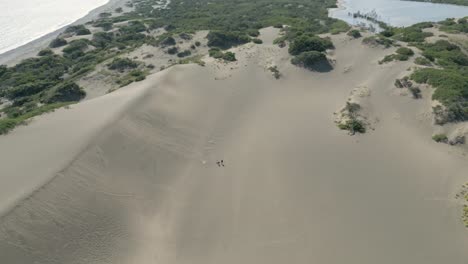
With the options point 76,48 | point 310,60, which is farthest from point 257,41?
point 76,48

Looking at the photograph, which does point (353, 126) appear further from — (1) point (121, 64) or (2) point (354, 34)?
(1) point (121, 64)

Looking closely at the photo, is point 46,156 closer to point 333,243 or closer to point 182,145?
point 182,145

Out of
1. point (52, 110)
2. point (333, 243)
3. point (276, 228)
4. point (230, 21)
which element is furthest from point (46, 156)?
point (230, 21)

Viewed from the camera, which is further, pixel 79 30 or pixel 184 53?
pixel 79 30

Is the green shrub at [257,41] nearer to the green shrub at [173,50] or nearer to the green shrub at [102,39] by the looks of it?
the green shrub at [173,50]

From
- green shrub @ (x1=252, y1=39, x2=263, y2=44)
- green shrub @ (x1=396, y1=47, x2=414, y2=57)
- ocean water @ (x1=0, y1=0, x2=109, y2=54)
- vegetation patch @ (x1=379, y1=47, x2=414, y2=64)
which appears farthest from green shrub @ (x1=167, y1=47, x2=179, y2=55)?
green shrub @ (x1=396, y1=47, x2=414, y2=57)

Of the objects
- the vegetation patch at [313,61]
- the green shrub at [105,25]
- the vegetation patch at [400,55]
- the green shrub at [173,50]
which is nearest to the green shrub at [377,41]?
the vegetation patch at [400,55]
